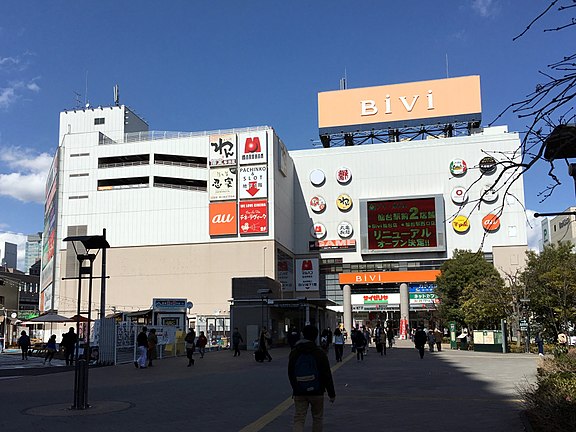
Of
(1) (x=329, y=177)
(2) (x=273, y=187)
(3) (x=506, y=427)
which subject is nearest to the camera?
(3) (x=506, y=427)

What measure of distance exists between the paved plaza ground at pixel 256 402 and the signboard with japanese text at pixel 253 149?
4312 centimetres

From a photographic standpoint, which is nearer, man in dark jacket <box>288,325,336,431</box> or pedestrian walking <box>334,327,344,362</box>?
man in dark jacket <box>288,325,336,431</box>

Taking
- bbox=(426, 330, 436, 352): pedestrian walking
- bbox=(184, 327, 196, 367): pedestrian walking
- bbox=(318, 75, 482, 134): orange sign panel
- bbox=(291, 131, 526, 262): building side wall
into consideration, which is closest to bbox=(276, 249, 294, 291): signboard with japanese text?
bbox=(291, 131, 526, 262): building side wall

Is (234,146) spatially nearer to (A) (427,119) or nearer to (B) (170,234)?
(B) (170,234)

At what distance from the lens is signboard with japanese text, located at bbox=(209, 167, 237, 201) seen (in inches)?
2423

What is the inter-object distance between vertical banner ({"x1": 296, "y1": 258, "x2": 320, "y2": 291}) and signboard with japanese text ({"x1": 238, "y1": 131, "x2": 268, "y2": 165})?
14.3m

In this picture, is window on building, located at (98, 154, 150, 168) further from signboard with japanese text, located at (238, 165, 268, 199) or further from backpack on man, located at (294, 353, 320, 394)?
backpack on man, located at (294, 353, 320, 394)

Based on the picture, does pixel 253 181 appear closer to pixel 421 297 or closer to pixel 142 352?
pixel 421 297

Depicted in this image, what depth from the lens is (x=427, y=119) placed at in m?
69.0

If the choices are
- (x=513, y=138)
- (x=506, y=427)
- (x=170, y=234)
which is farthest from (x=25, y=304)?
(x=506, y=427)

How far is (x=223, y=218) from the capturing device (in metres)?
61.1

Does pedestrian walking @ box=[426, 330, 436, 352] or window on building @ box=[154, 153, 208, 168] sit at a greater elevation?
window on building @ box=[154, 153, 208, 168]

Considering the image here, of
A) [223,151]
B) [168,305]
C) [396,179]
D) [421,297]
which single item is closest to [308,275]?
[421,297]

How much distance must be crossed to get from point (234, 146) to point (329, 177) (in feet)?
42.3
